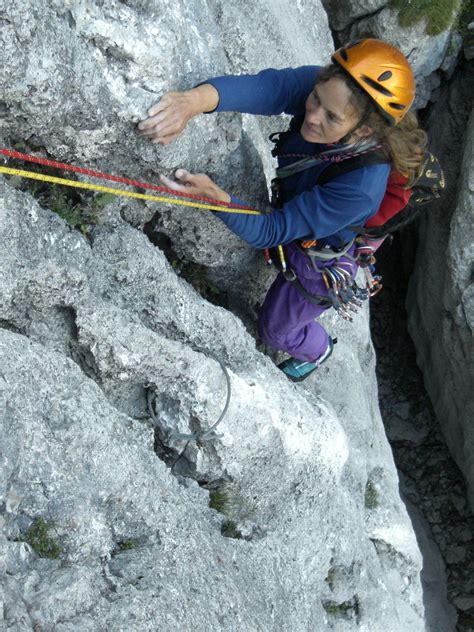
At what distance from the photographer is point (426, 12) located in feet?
41.3

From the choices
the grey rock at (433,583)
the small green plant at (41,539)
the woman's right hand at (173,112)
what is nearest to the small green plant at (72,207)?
the woman's right hand at (173,112)

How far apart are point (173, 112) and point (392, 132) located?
1.65m

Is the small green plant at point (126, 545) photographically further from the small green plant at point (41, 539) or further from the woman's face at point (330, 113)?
the woman's face at point (330, 113)

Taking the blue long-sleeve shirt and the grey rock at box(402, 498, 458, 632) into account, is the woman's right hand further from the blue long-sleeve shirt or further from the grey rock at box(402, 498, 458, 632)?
the grey rock at box(402, 498, 458, 632)

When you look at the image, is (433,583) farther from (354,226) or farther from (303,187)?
(303,187)

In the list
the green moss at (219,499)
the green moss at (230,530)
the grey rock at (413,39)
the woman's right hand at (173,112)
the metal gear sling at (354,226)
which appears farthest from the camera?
the grey rock at (413,39)

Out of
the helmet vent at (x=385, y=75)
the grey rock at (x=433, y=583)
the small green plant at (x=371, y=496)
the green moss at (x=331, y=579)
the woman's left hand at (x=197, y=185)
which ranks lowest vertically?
the grey rock at (x=433, y=583)

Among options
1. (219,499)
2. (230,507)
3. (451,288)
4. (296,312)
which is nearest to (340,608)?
(230,507)

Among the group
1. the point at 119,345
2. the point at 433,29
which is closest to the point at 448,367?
the point at 433,29

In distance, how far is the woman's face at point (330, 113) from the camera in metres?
5.15

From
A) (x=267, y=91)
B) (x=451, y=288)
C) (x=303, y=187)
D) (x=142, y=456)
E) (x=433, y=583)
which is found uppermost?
(x=267, y=91)

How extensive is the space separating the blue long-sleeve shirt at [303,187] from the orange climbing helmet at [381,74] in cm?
46

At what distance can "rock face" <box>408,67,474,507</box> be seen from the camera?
1156cm

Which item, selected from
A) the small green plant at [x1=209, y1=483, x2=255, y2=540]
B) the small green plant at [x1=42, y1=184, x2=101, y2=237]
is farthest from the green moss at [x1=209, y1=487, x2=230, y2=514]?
the small green plant at [x1=42, y1=184, x2=101, y2=237]
